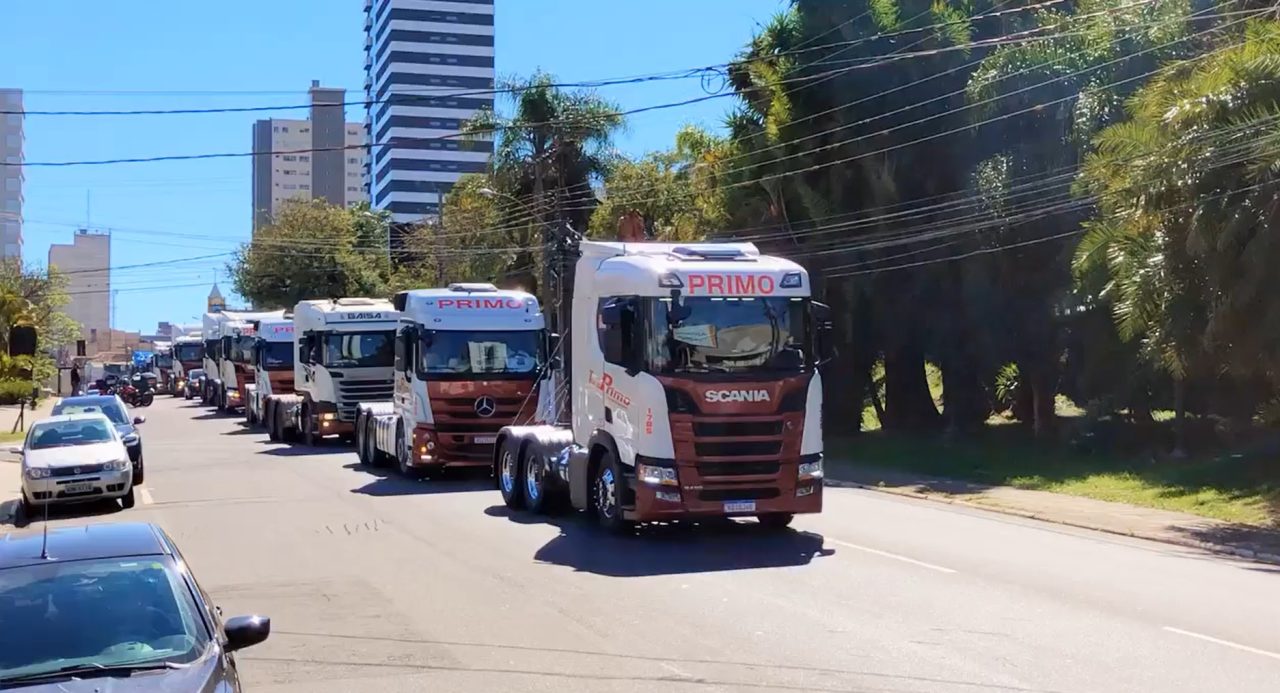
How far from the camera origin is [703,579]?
506 inches

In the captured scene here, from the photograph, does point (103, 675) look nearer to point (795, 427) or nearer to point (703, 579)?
point (703, 579)

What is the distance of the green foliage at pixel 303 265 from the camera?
244 feet

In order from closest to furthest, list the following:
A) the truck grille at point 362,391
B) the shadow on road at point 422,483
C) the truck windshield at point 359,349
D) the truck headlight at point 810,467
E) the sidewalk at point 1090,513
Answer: the truck headlight at point 810,467
the sidewalk at point 1090,513
the shadow on road at point 422,483
the truck windshield at point 359,349
the truck grille at point 362,391

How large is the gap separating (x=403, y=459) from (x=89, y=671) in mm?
18368

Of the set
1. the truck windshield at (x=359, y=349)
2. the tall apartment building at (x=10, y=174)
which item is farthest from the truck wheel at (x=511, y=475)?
the tall apartment building at (x=10, y=174)

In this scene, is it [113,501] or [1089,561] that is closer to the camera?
[1089,561]

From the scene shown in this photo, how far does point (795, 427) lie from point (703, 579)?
2635 mm

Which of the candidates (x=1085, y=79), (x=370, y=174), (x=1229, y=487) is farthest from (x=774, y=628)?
(x=370, y=174)

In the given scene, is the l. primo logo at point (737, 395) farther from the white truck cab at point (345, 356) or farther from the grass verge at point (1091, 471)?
the white truck cab at point (345, 356)

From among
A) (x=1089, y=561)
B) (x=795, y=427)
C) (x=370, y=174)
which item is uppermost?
(x=370, y=174)

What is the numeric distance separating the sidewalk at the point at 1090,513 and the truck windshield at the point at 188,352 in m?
Answer: 51.3

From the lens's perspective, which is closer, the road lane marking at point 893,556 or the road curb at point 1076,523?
the road lane marking at point 893,556

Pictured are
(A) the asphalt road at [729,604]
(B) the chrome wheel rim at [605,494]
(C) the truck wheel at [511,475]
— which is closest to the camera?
(A) the asphalt road at [729,604]

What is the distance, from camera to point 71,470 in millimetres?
20188
